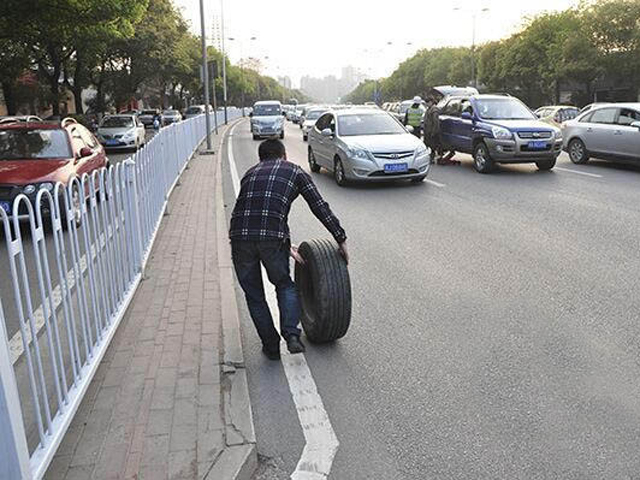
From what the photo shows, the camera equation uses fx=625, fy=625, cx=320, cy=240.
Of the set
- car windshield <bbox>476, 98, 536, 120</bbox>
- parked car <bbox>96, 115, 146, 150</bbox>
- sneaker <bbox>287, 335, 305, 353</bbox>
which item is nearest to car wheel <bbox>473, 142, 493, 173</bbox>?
car windshield <bbox>476, 98, 536, 120</bbox>

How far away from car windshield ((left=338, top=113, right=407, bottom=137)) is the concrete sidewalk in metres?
7.31

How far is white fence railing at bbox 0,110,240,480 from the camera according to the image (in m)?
2.75

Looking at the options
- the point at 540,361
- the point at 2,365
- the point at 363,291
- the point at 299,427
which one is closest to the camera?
the point at 2,365

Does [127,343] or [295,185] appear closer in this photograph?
[295,185]

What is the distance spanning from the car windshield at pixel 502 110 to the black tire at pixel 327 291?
11000 millimetres

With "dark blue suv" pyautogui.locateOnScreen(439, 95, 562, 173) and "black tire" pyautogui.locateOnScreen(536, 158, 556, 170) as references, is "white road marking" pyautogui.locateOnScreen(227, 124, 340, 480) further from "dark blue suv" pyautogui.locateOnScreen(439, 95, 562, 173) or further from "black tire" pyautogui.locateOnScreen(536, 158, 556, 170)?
"black tire" pyautogui.locateOnScreen(536, 158, 556, 170)

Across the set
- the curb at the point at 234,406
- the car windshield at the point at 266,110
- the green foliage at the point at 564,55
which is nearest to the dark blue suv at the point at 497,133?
the curb at the point at 234,406

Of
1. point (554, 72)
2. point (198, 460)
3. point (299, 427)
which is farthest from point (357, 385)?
point (554, 72)

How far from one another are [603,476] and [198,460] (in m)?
1.97

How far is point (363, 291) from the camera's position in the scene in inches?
230

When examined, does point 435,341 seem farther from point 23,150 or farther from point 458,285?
point 23,150

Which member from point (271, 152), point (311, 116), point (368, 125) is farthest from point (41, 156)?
point (311, 116)

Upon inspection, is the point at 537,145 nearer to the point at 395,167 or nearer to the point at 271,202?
the point at 395,167

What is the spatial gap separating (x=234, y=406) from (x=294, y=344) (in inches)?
32.7
